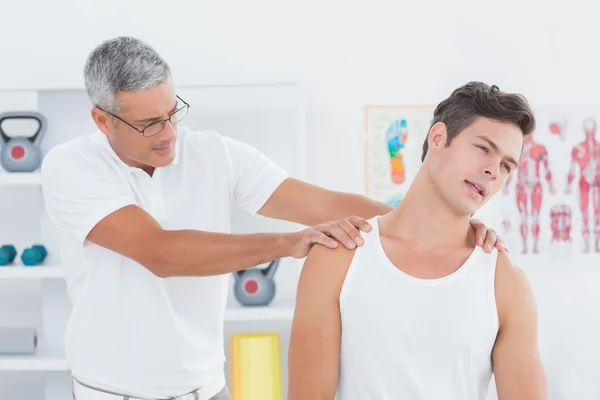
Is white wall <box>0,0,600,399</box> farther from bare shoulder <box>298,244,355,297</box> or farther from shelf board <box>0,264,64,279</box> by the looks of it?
bare shoulder <box>298,244,355,297</box>

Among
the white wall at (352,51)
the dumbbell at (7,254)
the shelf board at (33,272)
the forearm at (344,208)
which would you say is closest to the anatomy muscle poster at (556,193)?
the white wall at (352,51)

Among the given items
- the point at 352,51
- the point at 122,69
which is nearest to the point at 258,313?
A: the point at 352,51

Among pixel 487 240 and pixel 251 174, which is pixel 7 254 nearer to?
pixel 251 174

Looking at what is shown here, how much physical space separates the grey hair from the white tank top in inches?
29.5

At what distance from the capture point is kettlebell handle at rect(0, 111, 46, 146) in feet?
10.4

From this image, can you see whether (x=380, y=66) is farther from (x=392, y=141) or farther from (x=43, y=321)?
(x=43, y=321)

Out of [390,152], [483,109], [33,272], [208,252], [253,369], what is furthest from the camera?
[390,152]

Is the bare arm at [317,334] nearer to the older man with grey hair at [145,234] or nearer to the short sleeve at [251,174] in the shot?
the older man with grey hair at [145,234]

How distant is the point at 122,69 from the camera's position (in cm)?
192

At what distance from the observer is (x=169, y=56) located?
3.53 meters

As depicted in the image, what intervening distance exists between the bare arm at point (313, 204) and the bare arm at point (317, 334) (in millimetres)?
606

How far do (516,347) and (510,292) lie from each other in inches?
4.0

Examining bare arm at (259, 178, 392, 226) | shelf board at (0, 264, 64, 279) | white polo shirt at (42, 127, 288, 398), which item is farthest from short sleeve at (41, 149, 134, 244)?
shelf board at (0, 264, 64, 279)

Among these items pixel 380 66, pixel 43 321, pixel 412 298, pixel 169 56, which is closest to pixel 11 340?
pixel 43 321
